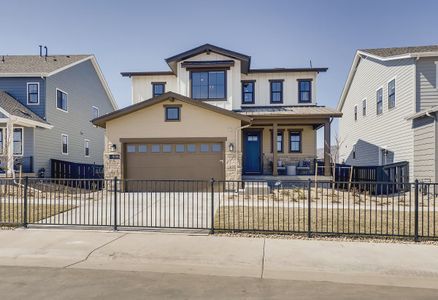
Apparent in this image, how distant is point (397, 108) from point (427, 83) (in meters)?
1.92

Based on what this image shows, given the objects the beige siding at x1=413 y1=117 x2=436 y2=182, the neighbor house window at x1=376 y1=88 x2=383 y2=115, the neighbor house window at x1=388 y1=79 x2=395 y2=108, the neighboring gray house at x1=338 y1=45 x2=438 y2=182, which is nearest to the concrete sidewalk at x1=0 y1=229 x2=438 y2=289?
the beige siding at x1=413 y1=117 x2=436 y2=182

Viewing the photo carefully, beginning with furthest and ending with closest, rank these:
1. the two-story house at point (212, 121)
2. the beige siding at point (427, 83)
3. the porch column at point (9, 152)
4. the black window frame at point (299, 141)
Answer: the black window frame at point (299, 141) → the porch column at point (9, 152) → the two-story house at point (212, 121) → the beige siding at point (427, 83)

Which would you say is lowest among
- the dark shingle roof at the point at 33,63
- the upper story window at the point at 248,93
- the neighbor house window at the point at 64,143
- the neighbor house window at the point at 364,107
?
the neighbor house window at the point at 64,143

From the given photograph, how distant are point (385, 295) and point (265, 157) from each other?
1586 centimetres

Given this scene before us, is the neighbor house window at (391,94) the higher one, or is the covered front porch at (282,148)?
the neighbor house window at (391,94)

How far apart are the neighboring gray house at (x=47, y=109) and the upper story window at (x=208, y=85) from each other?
9573 millimetres

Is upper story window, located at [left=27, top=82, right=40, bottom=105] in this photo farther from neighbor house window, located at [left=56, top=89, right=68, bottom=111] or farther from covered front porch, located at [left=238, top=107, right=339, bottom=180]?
covered front porch, located at [left=238, top=107, right=339, bottom=180]

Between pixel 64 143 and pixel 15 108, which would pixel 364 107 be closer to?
pixel 64 143

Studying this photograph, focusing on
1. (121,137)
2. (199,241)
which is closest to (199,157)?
(121,137)

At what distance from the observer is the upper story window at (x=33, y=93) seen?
1964cm

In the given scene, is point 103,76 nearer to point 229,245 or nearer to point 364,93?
point 364,93

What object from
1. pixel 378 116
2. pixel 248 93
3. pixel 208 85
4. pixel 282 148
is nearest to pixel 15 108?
pixel 208 85

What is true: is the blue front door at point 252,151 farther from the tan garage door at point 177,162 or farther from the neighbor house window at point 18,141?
the neighbor house window at point 18,141

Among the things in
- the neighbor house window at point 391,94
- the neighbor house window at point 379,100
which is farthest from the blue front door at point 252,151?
the neighbor house window at point 391,94
